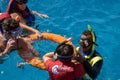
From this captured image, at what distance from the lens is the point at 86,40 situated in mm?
6738

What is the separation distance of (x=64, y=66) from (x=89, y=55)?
1.08 metres

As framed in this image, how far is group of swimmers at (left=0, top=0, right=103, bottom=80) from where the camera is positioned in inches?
242

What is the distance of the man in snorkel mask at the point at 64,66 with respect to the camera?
19.7 feet

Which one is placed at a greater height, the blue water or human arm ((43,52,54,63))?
human arm ((43,52,54,63))

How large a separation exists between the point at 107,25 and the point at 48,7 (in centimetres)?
204

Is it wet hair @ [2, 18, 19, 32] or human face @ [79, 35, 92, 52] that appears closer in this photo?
human face @ [79, 35, 92, 52]

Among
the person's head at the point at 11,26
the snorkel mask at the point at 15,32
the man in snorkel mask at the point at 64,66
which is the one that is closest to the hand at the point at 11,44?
the snorkel mask at the point at 15,32

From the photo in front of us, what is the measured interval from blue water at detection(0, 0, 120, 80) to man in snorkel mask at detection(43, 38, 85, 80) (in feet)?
5.86

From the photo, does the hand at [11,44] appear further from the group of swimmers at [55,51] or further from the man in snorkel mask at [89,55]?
the man in snorkel mask at [89,55]

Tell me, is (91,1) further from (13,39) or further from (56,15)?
(13,39)

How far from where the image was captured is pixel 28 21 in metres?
8.97

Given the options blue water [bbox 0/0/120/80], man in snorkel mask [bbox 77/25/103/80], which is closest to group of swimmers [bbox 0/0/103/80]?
man in snorkel mask [bbox 77/25/103/80]

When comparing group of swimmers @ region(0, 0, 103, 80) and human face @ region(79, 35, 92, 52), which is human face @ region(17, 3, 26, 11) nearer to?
group of swimmers @ region(0, 0, 103, 80)

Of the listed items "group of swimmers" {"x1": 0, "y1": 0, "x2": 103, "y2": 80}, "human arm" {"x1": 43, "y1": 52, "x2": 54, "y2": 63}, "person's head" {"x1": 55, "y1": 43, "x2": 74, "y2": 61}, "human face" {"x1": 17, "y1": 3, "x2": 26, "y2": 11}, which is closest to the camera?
"person's head" {"x1": 55, "y1": 43, "x2": 74, "y2": 61}
